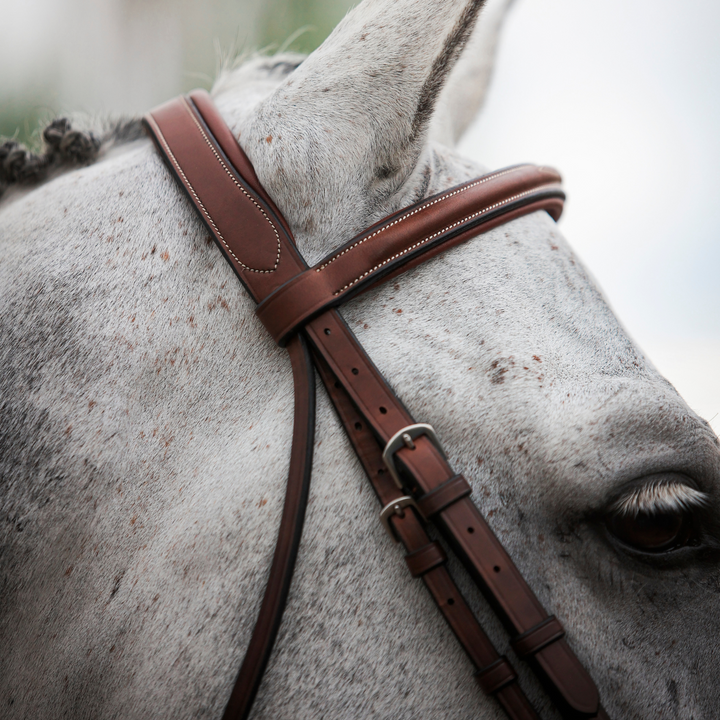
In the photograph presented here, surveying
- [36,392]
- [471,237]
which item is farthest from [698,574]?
[36,392]

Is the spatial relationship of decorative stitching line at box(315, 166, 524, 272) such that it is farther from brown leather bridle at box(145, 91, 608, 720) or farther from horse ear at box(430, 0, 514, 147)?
horse ear at box(430, 0, 514, 147)

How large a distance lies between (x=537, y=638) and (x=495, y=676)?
0.31ft

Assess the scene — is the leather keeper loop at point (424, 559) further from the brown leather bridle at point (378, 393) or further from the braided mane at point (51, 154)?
the braided mane at point (51, 154)

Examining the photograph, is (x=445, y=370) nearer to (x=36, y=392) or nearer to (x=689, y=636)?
(x=689, y=636)

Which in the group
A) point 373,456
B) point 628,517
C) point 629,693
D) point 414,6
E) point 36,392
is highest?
point 414,6

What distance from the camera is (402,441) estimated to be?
887 millimetres

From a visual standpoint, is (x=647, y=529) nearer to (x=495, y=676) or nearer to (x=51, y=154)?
(x=495, y=676)

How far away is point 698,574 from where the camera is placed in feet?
3.08

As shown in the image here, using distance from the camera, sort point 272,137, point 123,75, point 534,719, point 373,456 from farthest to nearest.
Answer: point 123,75 → point 272,137 → point 373,456 → point 534,719

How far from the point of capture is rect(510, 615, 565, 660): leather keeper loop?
2.69 feet

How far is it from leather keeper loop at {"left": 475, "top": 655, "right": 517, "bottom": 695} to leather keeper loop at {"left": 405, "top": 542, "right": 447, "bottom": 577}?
0.18m

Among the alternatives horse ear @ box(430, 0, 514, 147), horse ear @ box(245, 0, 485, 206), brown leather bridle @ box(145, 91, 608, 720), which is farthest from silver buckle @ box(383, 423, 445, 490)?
horse ear @ box(430, 0, 514, 147)

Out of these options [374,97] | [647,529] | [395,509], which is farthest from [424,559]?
[374,97]

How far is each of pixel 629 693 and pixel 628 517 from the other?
29 centimetres
